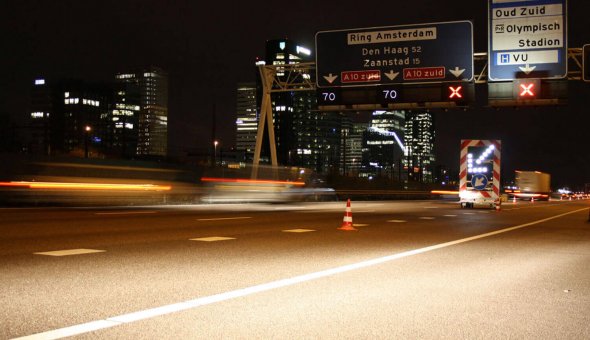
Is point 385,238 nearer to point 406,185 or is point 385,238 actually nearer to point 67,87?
point 406,185

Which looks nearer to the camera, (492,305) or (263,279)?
(492,305)

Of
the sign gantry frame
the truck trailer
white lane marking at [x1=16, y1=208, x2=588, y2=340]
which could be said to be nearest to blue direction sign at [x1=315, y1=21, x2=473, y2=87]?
the sign gantry frame

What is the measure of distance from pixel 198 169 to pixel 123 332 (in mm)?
33706

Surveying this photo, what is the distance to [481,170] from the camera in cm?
3284

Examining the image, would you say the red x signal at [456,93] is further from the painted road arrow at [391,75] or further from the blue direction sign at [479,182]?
the blue direction sign at [479,182]

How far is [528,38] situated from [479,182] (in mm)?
7910

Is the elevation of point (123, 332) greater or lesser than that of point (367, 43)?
lesser

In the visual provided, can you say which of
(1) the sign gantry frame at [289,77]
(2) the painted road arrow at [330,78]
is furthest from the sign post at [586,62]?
(2) the painted road arrow at [330,78]

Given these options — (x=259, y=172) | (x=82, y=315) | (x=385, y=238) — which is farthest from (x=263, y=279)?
(x=259, y=172)

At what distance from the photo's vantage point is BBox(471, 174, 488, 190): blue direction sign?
33.1m

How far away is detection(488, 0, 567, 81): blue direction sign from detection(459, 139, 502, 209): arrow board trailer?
3.82 m

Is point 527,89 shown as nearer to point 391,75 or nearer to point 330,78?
point 391,75

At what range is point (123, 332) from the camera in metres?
5.30

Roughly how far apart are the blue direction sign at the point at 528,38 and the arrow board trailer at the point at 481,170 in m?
3.82
